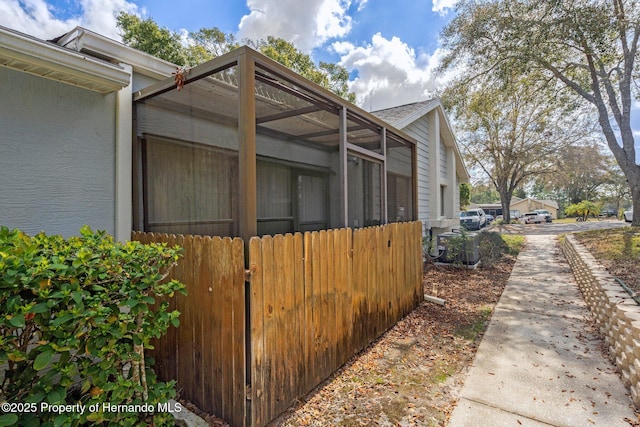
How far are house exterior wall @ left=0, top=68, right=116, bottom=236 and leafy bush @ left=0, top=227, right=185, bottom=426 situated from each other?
849 mm

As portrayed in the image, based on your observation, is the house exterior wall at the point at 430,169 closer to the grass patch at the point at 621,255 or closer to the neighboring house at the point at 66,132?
the grass patch at the point at 621,255

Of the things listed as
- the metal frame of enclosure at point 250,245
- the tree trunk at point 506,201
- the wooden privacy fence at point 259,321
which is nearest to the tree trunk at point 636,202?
the metal frame of enclosure at point 250,245

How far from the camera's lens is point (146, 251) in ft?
6.79

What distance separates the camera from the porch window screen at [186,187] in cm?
300

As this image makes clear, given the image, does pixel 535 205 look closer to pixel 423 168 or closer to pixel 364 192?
pixel 423 168

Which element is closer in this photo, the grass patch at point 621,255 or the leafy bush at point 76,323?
the leafy bush at point 76,323

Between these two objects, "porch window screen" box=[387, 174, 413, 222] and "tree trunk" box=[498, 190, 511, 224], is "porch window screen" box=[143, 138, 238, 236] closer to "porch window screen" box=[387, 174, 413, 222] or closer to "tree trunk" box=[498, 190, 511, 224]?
"porch window screen" box=[387, 174, 413, 222]

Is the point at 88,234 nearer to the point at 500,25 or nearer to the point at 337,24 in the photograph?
the point at 500,25

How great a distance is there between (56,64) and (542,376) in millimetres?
5126

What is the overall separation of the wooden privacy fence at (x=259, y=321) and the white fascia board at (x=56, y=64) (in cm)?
143

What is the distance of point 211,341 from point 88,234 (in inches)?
46.8

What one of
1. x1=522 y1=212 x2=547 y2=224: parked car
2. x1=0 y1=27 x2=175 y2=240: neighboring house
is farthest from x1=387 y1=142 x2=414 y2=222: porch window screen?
x1=522 y1=212 x2=547 y2=224: parked car

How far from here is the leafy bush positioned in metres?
1.58

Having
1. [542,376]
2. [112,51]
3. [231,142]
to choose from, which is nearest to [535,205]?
[542,376]
